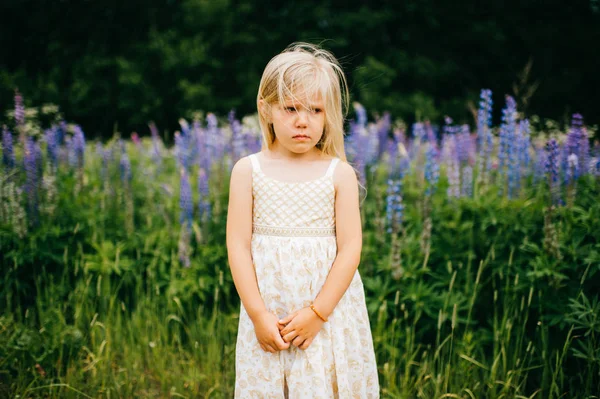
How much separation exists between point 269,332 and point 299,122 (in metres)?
0.74

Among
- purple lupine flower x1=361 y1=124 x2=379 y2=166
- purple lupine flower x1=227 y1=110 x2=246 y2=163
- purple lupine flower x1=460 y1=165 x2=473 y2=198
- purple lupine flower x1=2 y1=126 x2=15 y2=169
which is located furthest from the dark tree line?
purple lupine flower x1=2 y1=126 x2=15 y2=169

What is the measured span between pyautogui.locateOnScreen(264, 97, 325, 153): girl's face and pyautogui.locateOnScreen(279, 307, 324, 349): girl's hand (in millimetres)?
588

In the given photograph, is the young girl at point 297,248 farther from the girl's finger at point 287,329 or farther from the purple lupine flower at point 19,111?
the purple lupine flower at point 19,111

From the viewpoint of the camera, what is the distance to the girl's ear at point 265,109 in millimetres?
1962

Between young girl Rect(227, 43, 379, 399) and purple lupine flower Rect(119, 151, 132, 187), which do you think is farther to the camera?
purple lupine flower Rect(119, 151, 132, 187)

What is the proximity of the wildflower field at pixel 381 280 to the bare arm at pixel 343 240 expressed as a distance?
31.8 inches

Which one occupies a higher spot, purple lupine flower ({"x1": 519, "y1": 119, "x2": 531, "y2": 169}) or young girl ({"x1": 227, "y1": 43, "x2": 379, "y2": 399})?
purple lupine flower ({"x1": 519, "y1": 119, "x2": 531, "y2": 169})

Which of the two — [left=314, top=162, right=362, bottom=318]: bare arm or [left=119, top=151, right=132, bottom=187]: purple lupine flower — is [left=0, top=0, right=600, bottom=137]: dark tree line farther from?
[left=314, top=162, right=362, bottom=318]: bare arm

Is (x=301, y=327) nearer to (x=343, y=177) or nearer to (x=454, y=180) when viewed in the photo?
(x=343, y=177)

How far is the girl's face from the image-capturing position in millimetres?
1854

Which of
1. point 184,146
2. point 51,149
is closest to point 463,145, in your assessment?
point 184,146

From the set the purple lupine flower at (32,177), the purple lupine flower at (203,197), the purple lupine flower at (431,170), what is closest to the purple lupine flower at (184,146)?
the purple lupine flower at (203,197)

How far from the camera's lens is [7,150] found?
3.59 meters

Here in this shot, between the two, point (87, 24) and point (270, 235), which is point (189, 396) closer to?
point (270, 235)
